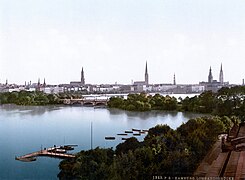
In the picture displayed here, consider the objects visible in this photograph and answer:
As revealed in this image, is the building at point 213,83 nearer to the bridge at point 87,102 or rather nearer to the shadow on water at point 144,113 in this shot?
the shadow on water at point 144,113

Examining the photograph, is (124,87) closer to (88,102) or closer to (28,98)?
(88,102)

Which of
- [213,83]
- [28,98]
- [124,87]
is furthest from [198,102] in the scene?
[28,98]

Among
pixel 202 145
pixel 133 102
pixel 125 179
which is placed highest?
pixel 133 102

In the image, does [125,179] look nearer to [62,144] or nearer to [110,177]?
[110,177]

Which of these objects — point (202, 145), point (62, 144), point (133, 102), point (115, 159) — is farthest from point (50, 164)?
point (202, 145)

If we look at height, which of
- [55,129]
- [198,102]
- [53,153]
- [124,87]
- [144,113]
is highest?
[124,87]

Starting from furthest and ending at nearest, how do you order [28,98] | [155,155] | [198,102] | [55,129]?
1. [28,98]
2. [55,129]
3. [198,102]
4. [155,155]

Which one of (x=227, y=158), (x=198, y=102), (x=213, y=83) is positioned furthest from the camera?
(x=198, y=102)
